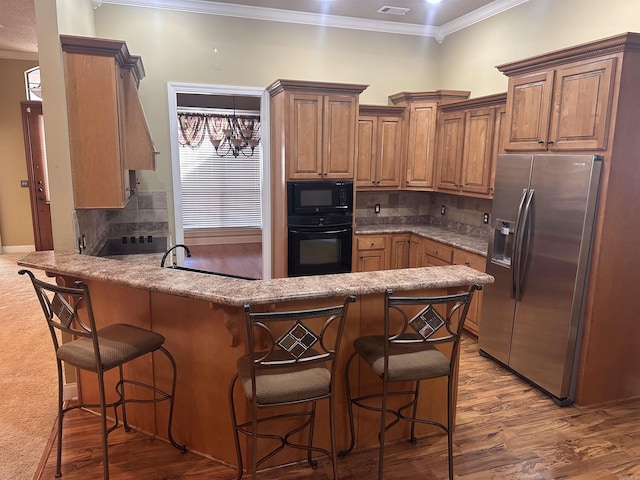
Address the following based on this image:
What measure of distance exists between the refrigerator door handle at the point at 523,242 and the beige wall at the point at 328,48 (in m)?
1.43

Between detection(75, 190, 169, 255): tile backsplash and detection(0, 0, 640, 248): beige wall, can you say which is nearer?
detection(0, 0, 640, 248): beige wall

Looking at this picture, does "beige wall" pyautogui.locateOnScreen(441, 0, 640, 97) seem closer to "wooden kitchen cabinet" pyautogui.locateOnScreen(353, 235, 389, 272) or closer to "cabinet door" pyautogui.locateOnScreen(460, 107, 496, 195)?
"cabinet door" pyautogui.locateOnScreen(460, 107, 496, 195)

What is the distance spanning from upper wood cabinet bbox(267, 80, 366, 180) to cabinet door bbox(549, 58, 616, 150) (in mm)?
1907

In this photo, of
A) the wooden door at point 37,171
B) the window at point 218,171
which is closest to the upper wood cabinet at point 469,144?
the window at point 218,171

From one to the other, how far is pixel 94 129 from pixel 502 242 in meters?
2.99

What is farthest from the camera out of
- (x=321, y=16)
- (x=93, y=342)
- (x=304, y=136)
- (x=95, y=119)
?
(x=321, y=16)

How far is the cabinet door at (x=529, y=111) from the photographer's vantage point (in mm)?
3072

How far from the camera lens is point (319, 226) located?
445 centimetres

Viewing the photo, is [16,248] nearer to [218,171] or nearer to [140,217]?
[218,171]

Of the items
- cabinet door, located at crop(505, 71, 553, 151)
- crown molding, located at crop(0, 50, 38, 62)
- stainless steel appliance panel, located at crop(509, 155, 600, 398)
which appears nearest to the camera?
stainless steel appliance panel, located at crop(509, 155, 600, 398)

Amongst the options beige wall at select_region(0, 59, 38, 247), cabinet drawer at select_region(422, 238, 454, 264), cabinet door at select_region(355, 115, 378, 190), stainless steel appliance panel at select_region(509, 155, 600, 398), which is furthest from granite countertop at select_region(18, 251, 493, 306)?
beige wall at select_region(0, 59, 38, 247)

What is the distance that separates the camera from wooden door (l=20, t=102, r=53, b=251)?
656 cm

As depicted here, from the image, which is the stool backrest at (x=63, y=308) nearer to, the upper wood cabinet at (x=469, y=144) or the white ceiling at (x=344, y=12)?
the white ceiling at (x=344, y=12)

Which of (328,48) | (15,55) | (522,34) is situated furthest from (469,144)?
(15,55)
